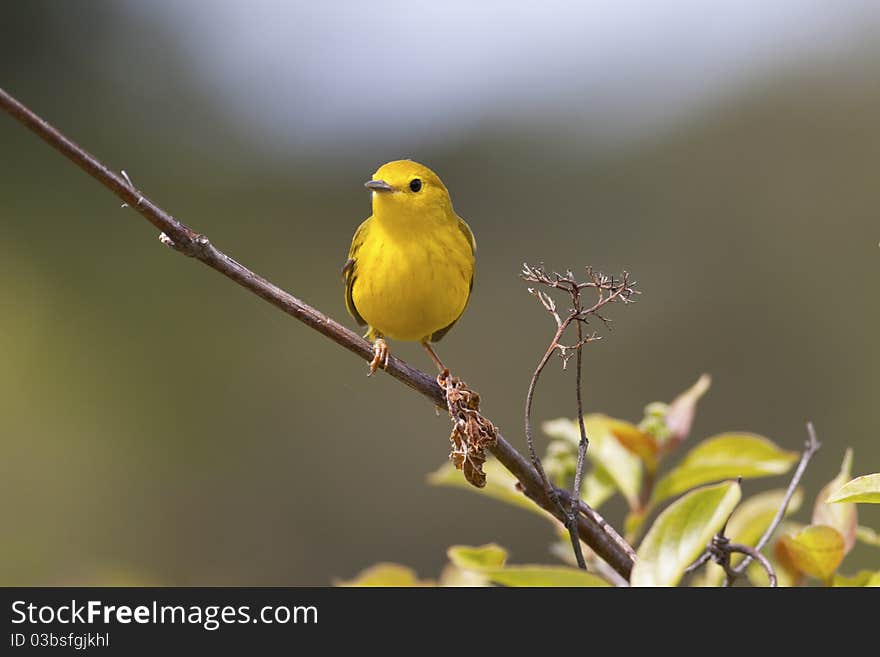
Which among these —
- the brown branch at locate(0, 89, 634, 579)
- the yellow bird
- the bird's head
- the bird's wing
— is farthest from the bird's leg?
the brown branch at locate(0, 89, 634, 579)

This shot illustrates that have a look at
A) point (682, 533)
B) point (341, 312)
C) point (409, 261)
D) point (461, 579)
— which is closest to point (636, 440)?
point (461, 579)

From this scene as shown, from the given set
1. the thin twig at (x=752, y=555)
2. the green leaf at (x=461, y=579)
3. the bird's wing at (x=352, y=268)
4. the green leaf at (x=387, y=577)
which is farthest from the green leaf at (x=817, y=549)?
the bird's wing at (x=352, y=268)

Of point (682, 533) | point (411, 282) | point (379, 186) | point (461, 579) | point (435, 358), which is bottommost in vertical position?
point (682, 533)

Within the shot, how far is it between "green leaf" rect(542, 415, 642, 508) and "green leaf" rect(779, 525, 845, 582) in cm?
52

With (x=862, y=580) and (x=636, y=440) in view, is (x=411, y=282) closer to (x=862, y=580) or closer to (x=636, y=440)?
(x=636, y=440)

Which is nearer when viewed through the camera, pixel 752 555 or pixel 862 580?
pixel 752 555

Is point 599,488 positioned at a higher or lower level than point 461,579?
higher

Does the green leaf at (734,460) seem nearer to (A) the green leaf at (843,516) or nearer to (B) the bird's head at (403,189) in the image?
(A) the green leaf at (843,516)

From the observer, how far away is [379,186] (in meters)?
2.31

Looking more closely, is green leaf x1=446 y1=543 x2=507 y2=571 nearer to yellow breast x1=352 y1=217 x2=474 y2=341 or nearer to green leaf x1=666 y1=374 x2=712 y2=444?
green leaf x1=666 y1=374 x2=712 y2=444

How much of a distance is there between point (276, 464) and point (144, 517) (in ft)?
4.80

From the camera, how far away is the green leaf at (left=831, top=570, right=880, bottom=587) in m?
1.39

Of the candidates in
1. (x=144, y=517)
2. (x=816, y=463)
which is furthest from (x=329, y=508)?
(x=816, y=463)

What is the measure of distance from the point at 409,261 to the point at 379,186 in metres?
0.22
